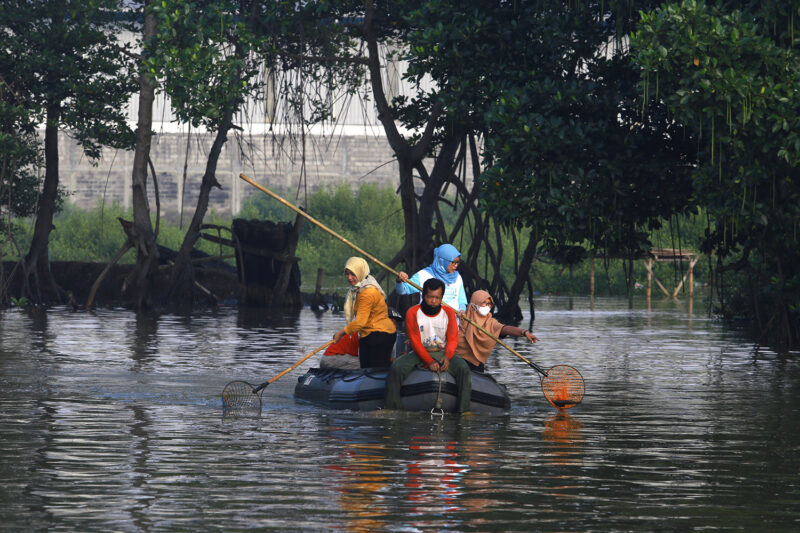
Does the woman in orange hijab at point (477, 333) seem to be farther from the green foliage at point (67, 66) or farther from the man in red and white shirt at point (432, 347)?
the green foliage at point (67, 66)

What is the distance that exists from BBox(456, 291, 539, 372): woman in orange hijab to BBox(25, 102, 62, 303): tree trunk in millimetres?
17863

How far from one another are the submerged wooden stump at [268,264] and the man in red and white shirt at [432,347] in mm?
20795

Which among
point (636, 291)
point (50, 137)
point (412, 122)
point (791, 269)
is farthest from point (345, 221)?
point (791, 269)

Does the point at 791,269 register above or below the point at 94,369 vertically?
above

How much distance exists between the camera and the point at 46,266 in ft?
106

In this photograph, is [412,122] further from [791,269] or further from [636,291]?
[636,291]

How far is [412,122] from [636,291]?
22.0m

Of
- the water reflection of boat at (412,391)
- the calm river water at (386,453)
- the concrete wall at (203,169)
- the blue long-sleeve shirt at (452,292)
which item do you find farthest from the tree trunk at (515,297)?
the concrete wall at (203,169)

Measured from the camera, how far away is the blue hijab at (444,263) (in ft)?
47.0

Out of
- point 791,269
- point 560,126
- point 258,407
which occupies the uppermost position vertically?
point 560,126

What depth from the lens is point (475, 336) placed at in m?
14.2

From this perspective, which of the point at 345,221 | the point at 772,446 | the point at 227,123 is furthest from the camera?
the point at 345,221

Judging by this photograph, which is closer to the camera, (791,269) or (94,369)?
(94,369)

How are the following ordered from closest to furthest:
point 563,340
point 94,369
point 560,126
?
point 94,369 < point 560,126 < point 563,340
